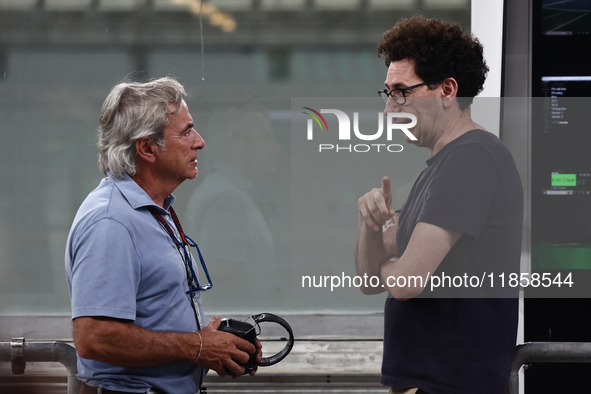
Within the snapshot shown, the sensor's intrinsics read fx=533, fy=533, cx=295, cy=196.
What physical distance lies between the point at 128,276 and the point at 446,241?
971 mm

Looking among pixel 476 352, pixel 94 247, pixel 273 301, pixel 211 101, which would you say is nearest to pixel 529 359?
pixel 476 352

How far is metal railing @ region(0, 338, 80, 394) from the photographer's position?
2.09 meters

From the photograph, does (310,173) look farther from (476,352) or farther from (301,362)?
(476,352)

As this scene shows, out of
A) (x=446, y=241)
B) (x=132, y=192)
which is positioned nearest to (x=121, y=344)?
(x=132, y=192)

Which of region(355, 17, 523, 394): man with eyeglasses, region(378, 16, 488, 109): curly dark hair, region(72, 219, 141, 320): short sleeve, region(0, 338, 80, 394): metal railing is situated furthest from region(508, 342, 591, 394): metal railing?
region(0, 338, 80, 394): metal railing

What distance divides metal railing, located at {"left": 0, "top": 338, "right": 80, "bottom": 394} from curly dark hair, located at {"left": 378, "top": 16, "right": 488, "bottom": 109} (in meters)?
1.70

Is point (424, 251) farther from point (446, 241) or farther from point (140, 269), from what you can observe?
point (140, 269)

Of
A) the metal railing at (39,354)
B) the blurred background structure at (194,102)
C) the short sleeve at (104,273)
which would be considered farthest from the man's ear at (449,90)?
the blurred background structure at (194,102)

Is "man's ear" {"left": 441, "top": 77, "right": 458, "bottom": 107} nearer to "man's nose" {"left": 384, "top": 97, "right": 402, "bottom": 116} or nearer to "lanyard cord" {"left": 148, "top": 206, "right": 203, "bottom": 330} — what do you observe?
"man's nose" {"left": 384, "top": 97, "right": 402, "bottom": 116}

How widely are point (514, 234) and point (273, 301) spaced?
263 cm

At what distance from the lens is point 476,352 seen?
1.72 metres

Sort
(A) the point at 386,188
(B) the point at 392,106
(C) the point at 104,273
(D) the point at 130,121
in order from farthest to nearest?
1. (B) the point at 392,106
2. (A) the point at 386,188
3. (D) the point at 130,121
4. (C) the point at 104,273

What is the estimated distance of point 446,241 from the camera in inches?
65.5

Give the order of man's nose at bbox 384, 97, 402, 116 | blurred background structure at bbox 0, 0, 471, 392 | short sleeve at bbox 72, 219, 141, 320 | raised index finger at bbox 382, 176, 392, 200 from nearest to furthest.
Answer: short sleeve at bbox 72, 219, 141, 320 → raised index finger at bbox 382, 176, 392, 200 → man's nose at bbox 384, 97, 402, 116 → blurred background structure at bbox 0, 0, 471, 392
